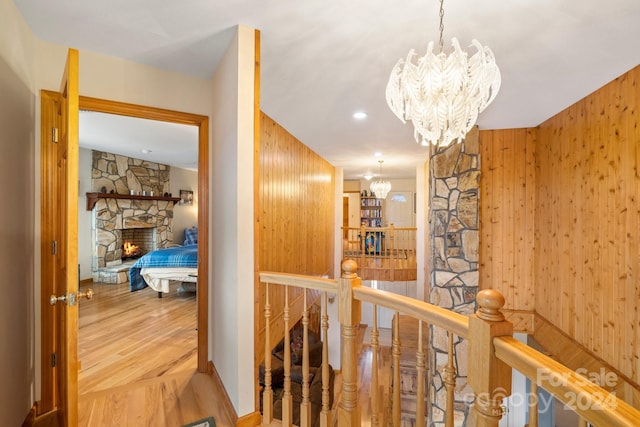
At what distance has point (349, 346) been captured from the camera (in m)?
1.38

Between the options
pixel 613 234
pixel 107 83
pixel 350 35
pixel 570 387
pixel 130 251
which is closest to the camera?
pixel 570 387

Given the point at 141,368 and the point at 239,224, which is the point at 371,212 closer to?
the point at 141,368

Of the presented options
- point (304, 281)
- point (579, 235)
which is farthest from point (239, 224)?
point (579, 235)

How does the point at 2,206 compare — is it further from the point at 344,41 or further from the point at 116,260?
the point at 116,260

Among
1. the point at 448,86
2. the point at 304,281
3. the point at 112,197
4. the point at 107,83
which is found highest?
the point at 107,83

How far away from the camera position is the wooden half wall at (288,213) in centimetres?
300

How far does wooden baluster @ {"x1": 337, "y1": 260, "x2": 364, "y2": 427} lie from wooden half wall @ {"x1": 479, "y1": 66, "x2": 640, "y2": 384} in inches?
90.5

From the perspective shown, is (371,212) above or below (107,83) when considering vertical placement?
below

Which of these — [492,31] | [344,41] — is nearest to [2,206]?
[344,41]

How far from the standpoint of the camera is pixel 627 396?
220 cm

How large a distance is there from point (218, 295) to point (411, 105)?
5.58ft

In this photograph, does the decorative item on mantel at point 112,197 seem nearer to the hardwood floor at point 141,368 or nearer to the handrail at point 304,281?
the hardwood floor at point 141,368

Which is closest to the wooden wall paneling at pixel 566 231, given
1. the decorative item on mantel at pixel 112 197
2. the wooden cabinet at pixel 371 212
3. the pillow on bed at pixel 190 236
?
the wooden cabinet at pixel 371 212

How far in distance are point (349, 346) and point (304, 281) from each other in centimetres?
39
